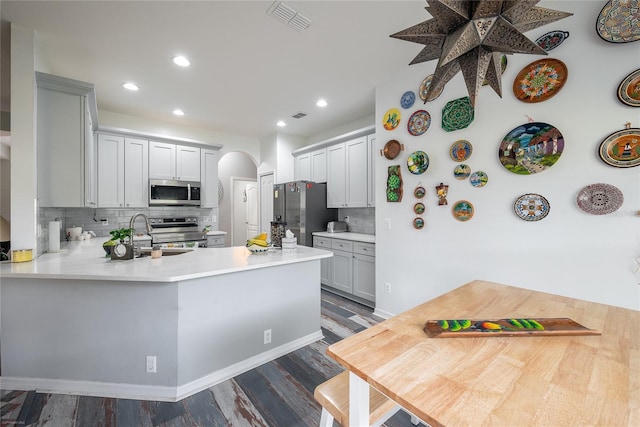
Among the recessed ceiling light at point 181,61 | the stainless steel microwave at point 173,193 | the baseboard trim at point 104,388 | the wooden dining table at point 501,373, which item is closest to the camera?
the wooden dining table at point 501,373

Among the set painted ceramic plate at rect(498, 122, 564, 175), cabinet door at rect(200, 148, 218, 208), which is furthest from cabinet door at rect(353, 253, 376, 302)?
cabinet door at rect(200, 148, 218, 208)

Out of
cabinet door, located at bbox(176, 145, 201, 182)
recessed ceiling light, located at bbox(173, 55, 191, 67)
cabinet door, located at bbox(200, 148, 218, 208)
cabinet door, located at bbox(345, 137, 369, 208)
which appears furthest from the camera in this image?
cabinet door, located at bbox(200, 148, 218, 208)

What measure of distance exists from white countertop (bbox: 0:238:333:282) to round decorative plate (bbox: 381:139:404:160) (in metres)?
1.40

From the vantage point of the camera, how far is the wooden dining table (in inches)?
24.2

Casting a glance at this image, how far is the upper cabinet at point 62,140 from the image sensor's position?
7.57 ft

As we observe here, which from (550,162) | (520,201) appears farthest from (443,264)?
(550,162)

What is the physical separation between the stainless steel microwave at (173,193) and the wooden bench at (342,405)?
4057 mm

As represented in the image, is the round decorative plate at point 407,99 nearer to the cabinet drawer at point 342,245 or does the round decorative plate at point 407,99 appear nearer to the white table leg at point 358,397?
the cabinet drawer at point 342,245

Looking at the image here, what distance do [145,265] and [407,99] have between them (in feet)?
9.57

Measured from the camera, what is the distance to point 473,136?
2.29 meters

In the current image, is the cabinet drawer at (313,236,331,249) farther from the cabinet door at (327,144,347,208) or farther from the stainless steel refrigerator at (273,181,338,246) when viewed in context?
the cabinet door at (327,144,347,208)

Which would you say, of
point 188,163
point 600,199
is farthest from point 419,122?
point 188,163

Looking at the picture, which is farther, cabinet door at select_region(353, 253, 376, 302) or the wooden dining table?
cabinet door at select_region(353, 253, 376, 302)

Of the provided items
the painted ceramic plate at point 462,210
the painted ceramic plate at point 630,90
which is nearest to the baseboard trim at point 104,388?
the painted ceramic plate at point 462,210
